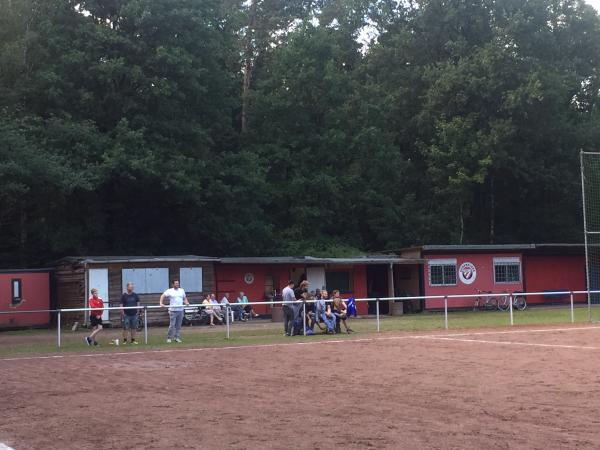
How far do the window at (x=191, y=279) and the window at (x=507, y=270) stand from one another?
1594 centimetres

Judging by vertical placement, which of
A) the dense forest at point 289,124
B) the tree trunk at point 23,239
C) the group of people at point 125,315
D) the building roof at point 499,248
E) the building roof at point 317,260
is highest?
the dense forest at point 289,124

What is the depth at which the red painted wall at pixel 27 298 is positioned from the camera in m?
33.2

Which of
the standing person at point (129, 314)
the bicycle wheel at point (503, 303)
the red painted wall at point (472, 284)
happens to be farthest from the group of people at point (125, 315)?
the bicycle wheel at point (503, 303)

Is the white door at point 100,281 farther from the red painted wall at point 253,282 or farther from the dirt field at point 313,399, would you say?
the dirt field at point 313,399

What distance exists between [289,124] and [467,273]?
15.6 meters

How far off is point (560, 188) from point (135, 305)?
121 feet

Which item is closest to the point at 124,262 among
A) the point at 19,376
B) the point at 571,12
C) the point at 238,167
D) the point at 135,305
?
the point at 135,305

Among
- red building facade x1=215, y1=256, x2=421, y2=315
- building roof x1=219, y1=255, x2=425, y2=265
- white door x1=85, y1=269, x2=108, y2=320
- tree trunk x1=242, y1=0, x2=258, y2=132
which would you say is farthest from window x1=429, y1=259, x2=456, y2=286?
tree trunk x1=242, y1=0, x2=258, y2=132

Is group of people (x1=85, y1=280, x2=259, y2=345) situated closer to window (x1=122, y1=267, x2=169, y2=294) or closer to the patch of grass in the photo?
the patch of grass

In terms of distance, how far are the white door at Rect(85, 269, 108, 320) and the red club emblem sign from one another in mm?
17968

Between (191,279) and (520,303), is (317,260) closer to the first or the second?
(191,279)

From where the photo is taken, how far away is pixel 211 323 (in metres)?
33.0

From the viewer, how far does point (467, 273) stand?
41.2m

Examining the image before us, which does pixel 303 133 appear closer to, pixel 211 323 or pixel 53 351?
pixel 211 323
